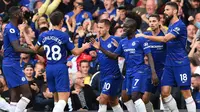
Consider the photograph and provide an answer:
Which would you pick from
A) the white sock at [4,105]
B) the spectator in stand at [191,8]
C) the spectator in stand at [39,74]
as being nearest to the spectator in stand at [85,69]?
the spectator in stand at [39,74]

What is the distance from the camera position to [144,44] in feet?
63.0

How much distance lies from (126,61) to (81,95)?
3.00 metres

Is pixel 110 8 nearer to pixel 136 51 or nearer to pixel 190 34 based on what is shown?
pixel 190 34

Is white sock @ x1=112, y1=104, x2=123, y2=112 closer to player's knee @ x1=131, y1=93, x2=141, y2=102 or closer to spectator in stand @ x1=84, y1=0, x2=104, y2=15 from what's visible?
player's knee @ x1=131, y1=93, x2=141, y2=102

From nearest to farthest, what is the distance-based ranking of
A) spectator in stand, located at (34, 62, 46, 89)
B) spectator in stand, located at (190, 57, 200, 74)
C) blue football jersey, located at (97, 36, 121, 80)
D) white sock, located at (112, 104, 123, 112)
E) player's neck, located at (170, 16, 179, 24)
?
player's neck, located at (170, 16, 179, 24) → blue football jersey, located at (97, 36, 121, 80) → white sock, located at (112, 104, 123, 112) → spectator in stand, located at (190, 57, 200, 74) → spectator in stand, located at (34, 62, 46, 89)

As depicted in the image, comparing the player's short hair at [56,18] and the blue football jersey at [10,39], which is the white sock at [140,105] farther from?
the blue football jersey at [10,39]

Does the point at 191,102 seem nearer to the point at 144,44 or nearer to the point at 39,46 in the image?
the point at 144,44

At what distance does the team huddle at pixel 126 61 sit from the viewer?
746 inches

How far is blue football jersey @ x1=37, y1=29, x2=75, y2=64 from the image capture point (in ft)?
61.8

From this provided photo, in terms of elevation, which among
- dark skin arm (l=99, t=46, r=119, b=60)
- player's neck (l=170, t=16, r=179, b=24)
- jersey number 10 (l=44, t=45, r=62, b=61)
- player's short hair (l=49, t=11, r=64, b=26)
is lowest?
dark skin arm (l=99, t=46, r=119, b=60)

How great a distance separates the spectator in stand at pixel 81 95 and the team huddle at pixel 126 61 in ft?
6.41

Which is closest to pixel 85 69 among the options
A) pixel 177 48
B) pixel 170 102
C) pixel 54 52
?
pixel 170 102

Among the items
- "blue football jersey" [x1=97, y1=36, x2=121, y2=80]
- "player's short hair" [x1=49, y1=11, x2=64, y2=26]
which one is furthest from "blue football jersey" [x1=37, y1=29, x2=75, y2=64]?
"blue football jersey" [x1=97, y1=36, x2=121, y2=80]

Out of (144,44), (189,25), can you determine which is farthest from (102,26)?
(189,25)
